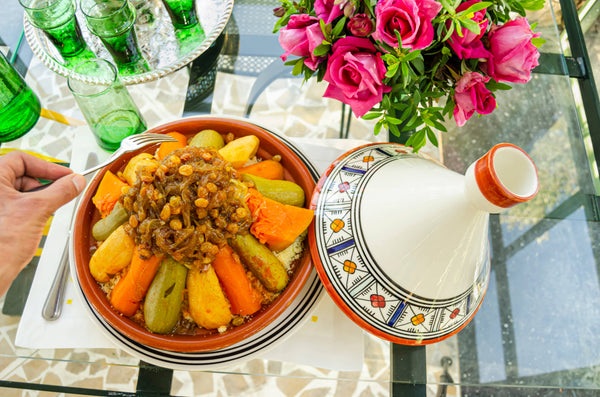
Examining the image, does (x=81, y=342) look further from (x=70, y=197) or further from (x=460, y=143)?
(x=460, y=143)

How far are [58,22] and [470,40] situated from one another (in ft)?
2.93

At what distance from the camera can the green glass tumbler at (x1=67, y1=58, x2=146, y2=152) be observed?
2.77 feet

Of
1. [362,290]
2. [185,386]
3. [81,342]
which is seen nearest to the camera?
[362,290]

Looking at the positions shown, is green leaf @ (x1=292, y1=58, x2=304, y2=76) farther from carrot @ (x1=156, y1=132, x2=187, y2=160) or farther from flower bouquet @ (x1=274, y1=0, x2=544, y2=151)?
carrot @ (x1=156, y1=132, x2=187, y2=160)

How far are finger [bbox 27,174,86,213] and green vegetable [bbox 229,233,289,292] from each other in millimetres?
297

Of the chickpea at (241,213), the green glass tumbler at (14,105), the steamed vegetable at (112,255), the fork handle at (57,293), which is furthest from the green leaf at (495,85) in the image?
the green glass tumbler at (14,105)

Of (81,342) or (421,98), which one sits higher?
Result: (421,98)

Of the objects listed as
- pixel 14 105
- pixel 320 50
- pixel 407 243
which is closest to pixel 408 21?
pixel 320 50

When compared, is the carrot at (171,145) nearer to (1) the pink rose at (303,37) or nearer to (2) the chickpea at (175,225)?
(2) the chickpea at (175,225)

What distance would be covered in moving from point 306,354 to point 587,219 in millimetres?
803

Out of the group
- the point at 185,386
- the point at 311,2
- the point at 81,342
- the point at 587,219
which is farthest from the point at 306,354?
the point at 587,219

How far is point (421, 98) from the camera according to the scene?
708mm

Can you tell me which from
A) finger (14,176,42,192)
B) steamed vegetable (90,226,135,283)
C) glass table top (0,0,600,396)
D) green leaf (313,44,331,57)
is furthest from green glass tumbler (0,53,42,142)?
green leaf (313,44,331,57)

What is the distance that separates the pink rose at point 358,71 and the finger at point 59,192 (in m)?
0.49
